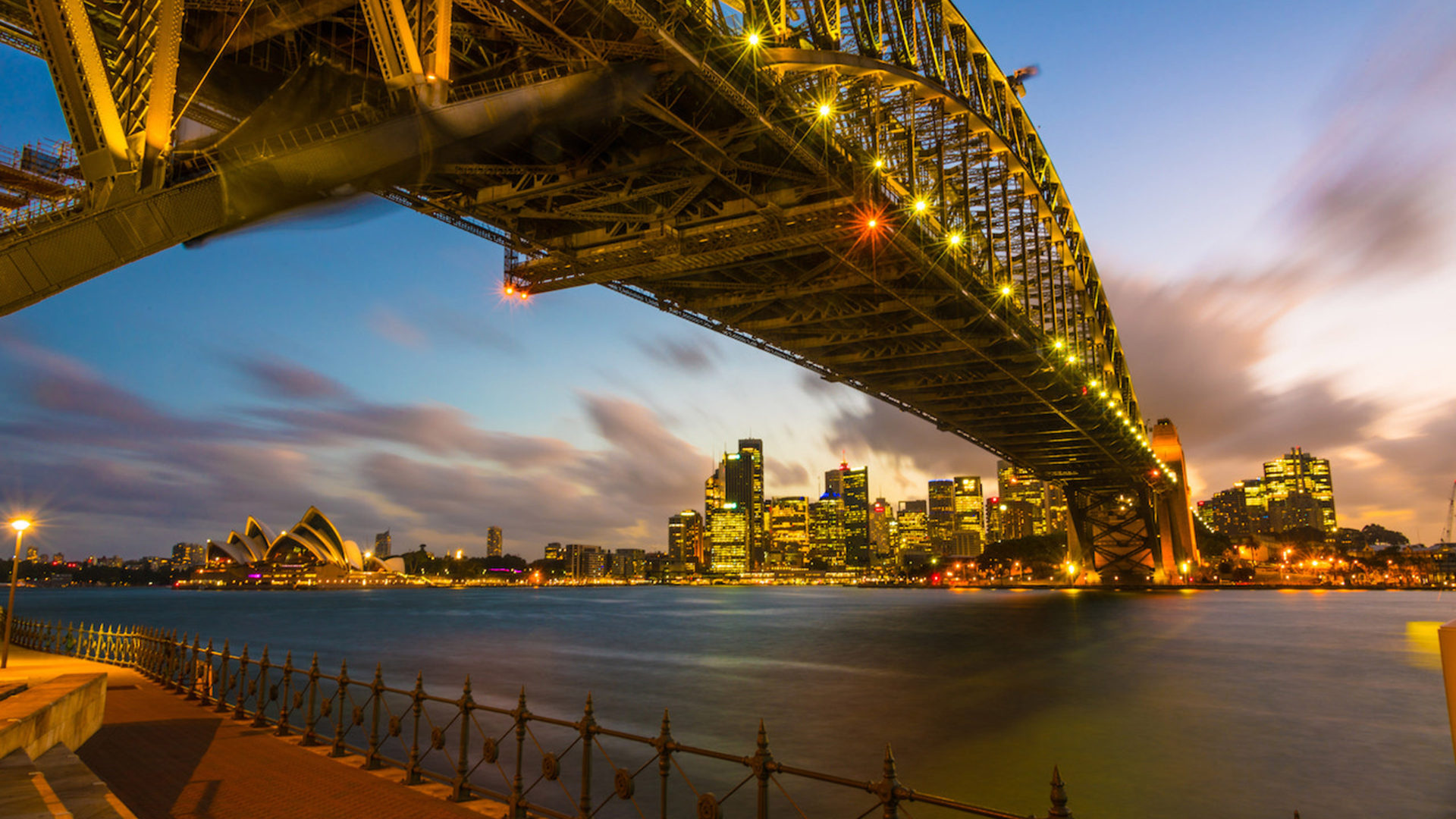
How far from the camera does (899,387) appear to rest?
1812 inches

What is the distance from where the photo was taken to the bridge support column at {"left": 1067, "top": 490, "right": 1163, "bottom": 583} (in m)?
90.6

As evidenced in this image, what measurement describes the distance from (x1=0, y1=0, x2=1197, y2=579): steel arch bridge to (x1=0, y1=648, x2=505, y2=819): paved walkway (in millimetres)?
5216

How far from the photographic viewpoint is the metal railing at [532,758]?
708 centimetres

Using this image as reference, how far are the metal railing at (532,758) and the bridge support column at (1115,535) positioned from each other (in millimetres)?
82232

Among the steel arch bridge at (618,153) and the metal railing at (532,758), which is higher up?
the steel arch bridge at (618,153)

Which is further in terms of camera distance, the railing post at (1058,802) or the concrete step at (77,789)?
the concrete step at (77,789)

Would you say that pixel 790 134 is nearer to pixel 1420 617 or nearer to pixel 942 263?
pixel 942 263

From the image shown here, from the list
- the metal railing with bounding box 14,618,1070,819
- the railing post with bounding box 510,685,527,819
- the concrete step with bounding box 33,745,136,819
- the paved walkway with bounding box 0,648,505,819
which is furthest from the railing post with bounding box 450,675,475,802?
the concrete step with bounding box 33,745,136,819

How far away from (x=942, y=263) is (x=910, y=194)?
10.4 ft

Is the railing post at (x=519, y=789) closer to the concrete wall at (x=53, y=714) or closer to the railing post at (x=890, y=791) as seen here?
the railing post at (x=890, y=791)

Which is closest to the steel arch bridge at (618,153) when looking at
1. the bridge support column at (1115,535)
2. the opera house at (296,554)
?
the bridge support column at (1115,535)

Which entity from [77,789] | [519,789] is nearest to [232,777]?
[77,789]

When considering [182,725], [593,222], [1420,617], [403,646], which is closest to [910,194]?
[593,222]

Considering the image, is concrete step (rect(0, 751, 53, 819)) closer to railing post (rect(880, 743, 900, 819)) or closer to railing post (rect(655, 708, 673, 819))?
railing post (rect(655, 708, 673, 819))
